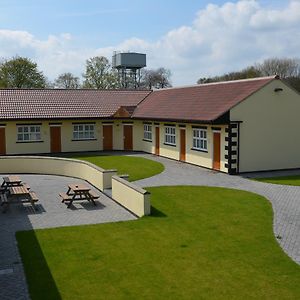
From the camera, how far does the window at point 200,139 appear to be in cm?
2448

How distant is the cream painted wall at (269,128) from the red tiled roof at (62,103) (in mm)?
12877

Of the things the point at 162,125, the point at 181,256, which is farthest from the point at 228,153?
the point at 181,256

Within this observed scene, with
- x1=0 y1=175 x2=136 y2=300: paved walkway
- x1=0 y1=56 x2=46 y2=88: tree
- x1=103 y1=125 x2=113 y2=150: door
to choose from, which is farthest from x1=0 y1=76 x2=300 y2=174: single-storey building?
x1=0 y1=56 x2=46 y2=88: tree

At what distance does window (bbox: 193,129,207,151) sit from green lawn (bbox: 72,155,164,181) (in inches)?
90.1

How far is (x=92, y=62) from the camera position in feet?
215

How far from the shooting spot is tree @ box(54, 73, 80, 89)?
2790 inches

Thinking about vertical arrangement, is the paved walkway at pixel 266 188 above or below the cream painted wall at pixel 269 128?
below

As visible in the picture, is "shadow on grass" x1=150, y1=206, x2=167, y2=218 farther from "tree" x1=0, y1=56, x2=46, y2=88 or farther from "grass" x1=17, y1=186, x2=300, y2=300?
"tree" x1=0, y1=56, x2=46, y2=88

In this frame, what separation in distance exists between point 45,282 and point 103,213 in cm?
616

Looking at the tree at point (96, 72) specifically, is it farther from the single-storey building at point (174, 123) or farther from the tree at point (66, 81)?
the single-storey building at point (174, 123)

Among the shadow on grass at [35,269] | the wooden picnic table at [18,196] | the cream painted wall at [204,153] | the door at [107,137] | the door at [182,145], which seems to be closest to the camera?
the shadow on grass at [35,269]

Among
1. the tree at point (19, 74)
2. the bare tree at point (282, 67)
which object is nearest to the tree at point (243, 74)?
the bare tree at point (282, 67)

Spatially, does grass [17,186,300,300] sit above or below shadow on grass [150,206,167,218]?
below

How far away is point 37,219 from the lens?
14500mm
